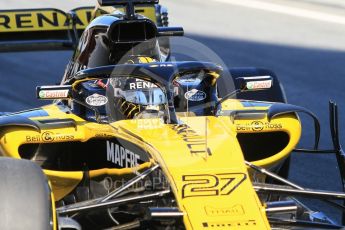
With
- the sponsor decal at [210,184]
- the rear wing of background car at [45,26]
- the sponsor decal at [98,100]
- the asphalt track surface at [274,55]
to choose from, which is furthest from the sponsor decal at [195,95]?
the rear wing of background car at [45,26]

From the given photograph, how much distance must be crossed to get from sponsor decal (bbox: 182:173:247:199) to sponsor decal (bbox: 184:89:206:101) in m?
1.20

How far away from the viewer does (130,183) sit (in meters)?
6.08

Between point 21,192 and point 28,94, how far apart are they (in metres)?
6.95

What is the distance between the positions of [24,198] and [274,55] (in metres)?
9.47

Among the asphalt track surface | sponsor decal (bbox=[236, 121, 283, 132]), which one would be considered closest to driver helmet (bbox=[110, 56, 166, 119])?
sponsor decal (bbox=[236, 121, 283, 132])

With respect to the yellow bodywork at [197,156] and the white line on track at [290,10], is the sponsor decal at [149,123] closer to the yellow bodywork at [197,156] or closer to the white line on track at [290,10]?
the yellow bodywork at [197,156]

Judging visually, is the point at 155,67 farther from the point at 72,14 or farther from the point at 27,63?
the point at 27,63

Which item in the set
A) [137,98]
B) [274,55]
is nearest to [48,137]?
[137,98]

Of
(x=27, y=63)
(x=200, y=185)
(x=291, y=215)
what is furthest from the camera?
(x=27, y=63)

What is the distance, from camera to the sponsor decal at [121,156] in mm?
6592

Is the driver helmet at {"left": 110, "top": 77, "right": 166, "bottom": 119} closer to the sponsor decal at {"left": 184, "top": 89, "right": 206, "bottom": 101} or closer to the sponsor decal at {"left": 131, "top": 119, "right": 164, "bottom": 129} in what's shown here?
the sponsor decal at {"left": 131, "top": 119, "right": 164, "bottom": 129}

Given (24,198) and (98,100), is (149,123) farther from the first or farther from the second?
(24,198)

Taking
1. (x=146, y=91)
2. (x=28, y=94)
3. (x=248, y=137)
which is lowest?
(x=28, y=94)

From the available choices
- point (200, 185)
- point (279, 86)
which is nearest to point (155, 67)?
point (200, 185)
